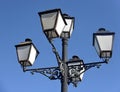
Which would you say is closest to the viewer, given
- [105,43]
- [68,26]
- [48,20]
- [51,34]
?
[51,34]

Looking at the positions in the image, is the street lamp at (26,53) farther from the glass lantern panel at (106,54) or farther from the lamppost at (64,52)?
the glass lantern panel at (106,54)

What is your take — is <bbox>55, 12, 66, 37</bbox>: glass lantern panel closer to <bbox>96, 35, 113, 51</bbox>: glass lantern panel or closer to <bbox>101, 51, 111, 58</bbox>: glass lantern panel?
<bbox>96, 35, 113, 51</bbox>: glass lantern panel

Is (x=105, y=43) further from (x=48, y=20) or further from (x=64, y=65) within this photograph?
(x=48, y=20)

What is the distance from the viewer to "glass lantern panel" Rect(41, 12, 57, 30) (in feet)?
30.5

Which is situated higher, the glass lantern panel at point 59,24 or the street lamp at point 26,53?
the glass lantern panel at point 59,24

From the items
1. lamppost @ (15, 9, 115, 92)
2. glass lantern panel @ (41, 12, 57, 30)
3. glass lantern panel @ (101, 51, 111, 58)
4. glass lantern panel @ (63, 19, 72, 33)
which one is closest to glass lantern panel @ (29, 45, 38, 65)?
lamppost @ (15, 9, 115, 92)

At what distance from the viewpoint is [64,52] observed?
1038 centimetres

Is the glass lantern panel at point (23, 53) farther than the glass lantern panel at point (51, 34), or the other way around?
the glass lantern panel at point (23, 53)

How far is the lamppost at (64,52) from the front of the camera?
30.9 ft

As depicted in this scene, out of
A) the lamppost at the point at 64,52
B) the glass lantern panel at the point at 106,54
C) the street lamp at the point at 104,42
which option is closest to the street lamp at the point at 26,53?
the lamppost at the point at 64,52

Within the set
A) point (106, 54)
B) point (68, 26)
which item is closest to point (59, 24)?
point (106, 54)

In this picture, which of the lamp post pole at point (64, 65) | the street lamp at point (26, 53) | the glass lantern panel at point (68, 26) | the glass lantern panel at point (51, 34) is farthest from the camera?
the glass lantern panel at point (68, 26)

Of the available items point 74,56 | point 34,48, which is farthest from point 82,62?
point 34,48

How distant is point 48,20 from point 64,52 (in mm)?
1219
